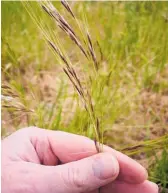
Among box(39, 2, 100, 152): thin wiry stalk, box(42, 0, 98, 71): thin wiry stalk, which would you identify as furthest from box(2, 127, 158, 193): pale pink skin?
box(42, 0, 98, 71): thin wiry stalk

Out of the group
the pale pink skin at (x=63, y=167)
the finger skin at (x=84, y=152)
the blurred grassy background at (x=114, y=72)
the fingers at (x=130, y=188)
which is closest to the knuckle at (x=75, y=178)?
the pale pink skin at (x=63, y=167)

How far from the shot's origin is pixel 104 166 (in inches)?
38.7

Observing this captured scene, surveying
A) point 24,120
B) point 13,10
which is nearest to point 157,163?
point 24,120

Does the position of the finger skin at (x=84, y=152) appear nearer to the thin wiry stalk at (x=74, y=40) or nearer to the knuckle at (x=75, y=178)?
the knuckle at (x=75, y=178)

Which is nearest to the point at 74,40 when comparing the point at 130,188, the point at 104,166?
the point at 104,166

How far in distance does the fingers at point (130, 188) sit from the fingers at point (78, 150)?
22mm

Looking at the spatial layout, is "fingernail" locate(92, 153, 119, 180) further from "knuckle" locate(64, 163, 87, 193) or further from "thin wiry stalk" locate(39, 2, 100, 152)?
"thin wiry stalk" locate(39, 2, 100, 152)

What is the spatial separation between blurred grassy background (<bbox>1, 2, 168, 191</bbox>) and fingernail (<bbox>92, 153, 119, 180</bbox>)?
0.39 metres

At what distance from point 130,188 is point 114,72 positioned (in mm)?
559

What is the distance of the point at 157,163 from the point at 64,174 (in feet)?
1.55

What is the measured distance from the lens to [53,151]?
4.01ft

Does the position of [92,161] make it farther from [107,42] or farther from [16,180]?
[107,42]

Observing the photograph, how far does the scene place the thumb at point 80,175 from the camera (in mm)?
977

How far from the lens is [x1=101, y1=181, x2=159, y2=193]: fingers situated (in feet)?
3.86
